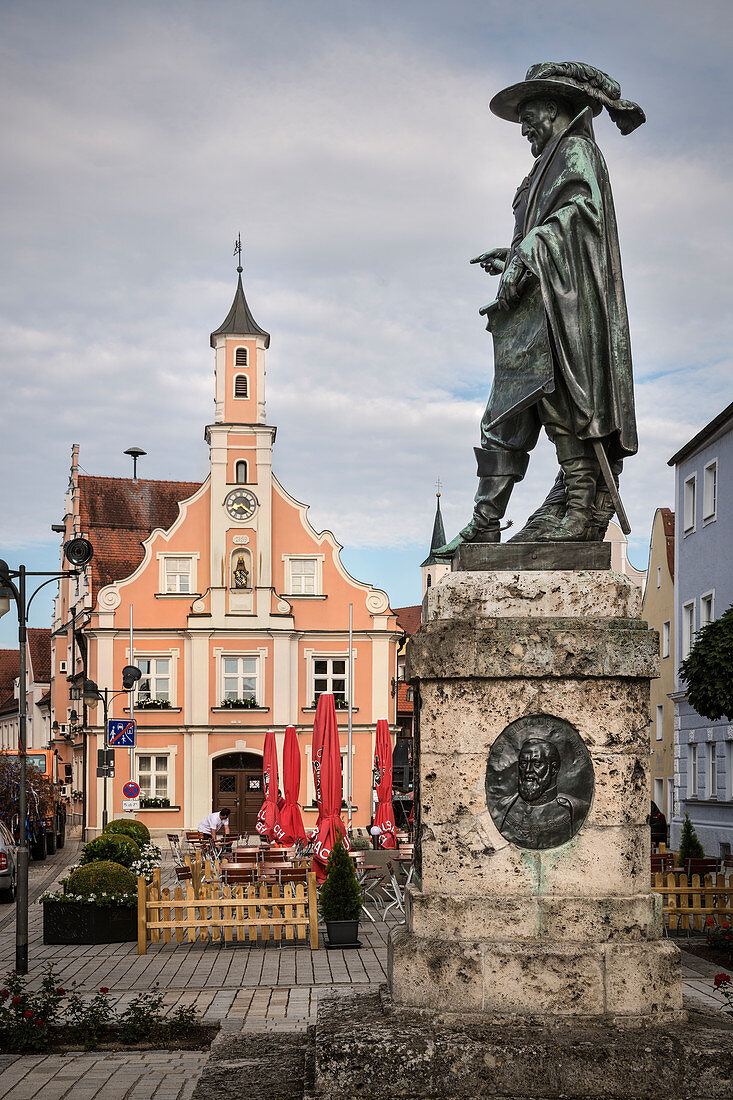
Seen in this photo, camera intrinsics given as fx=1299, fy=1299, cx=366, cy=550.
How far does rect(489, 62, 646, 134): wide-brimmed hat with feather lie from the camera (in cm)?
687

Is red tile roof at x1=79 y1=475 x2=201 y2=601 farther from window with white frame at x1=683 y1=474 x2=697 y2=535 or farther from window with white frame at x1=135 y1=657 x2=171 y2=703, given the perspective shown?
window with white frame at x1=683 y1=474 x2=697 y2=535

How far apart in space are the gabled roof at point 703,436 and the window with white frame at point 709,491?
742 millimetres

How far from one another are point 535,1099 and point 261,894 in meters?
10.4

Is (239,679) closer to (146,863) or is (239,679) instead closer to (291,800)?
(291,800)

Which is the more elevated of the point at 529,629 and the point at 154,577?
the point at 154,577

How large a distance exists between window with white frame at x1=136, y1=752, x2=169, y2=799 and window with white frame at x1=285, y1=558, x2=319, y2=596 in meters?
7.38

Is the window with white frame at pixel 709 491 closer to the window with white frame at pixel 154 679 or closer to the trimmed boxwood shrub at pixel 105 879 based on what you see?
the window with white frame at pixel 154 679

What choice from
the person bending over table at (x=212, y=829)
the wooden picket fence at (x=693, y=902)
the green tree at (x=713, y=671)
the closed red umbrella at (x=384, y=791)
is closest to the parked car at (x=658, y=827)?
the closed red umbrella at (x=384, y=791)

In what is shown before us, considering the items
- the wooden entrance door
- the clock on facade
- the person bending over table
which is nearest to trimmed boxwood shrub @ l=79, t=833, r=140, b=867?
the person bending over table

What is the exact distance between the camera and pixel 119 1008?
1059 centimetres

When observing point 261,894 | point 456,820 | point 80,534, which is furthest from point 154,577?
point 456,820

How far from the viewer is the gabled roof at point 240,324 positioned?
4725 centimetres

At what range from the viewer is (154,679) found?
44938 mm

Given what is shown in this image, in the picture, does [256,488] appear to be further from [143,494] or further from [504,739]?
[504,739]
